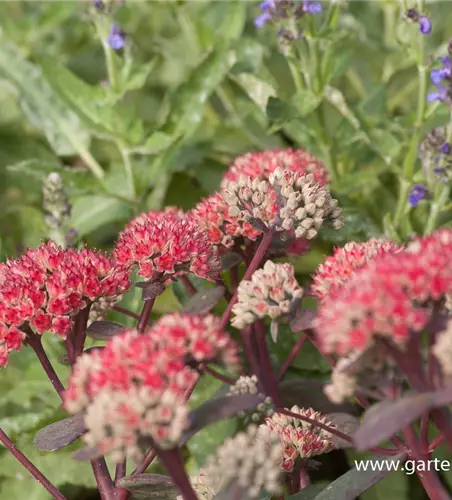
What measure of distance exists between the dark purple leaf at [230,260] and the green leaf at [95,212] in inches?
23.5

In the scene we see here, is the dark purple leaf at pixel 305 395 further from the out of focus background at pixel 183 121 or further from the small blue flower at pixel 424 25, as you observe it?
the small blue flower at pixel 424 25

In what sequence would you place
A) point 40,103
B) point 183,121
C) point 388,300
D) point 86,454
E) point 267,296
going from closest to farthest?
point 388,300 → point 86,454 → point 267,296 → point 183,121 → point 40,103

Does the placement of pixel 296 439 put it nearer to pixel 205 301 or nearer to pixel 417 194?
pixel 205 301

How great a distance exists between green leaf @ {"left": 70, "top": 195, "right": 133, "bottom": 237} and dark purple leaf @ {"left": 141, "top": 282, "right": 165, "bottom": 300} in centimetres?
69

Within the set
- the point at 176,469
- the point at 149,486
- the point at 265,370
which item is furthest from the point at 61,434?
the point at 265,370

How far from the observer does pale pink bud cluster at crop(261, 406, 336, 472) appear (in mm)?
1053

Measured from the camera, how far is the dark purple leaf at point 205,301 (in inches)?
41.6

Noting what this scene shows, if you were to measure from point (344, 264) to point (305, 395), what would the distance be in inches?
13.1

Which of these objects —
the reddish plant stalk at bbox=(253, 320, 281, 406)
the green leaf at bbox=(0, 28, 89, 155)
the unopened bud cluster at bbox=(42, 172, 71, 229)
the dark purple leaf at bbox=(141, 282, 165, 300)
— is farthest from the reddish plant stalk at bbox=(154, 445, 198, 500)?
the green leaf at bbox=(0, 28, 89, 155)

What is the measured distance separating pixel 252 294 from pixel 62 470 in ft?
2.34

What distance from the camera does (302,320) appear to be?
1.00 meters

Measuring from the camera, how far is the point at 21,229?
79.1 inches

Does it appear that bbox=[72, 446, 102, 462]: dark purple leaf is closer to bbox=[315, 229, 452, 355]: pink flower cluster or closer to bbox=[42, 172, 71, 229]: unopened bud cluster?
bbox=[315, 229, 452, 355]: pink flower cluster

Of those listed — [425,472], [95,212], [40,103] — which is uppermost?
[40,103]
